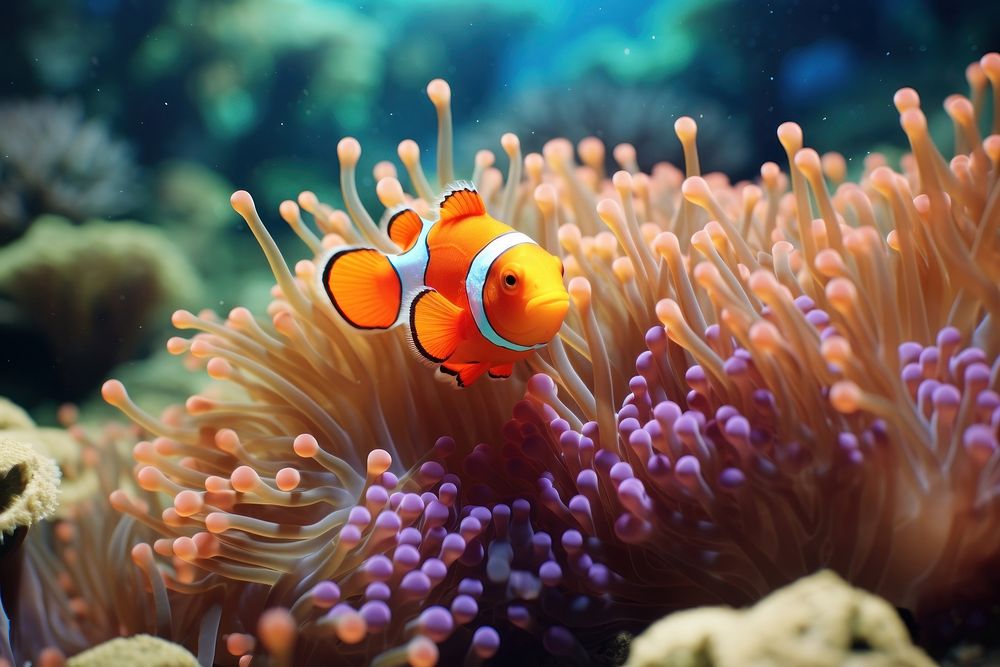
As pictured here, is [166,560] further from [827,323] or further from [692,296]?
[827,323]

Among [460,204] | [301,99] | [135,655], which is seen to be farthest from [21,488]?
[301,99]

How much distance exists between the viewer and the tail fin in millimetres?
1148

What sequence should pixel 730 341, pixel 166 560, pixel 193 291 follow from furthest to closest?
pixel 193 291, pixel 166 560, pixel 730 341

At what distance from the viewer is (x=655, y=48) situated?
2633 mm

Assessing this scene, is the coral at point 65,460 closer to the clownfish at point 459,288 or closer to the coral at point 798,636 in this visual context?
the clownfish at point 459,288

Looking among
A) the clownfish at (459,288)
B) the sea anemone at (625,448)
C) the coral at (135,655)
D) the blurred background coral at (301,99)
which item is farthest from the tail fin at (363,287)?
the blurred background coral at (301,99)

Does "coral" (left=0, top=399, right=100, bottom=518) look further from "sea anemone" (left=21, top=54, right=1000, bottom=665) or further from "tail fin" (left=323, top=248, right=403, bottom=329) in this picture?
"tail fin" (left=323, top=248, right=403, bottom=329)

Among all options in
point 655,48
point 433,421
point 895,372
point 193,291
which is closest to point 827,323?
point 895,372

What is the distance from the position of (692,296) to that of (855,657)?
570mm

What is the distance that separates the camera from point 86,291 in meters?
1.91

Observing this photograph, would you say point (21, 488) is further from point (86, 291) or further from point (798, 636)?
point (798, 636)

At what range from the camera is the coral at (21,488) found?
1.12 meters

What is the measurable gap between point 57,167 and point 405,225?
1312mm

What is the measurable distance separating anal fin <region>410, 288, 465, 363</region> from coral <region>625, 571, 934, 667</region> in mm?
526
